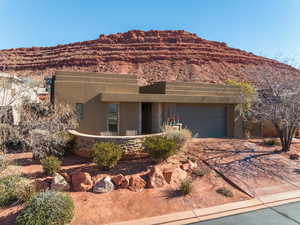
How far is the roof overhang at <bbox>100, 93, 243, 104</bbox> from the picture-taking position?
10.4 m

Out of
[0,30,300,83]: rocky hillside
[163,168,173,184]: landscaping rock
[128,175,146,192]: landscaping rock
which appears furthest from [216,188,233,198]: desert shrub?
[0,30,300,83]: rocky hillside

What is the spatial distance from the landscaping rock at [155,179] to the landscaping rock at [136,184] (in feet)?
0.77

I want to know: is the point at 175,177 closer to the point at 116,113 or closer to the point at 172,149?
the point at 172,149

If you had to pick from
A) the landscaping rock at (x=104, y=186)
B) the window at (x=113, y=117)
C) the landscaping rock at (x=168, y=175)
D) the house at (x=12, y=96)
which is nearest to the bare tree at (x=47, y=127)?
the house at (x=12, y=96)

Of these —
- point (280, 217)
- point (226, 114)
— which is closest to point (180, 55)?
point (226, 114)

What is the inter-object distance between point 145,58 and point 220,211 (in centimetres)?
4678

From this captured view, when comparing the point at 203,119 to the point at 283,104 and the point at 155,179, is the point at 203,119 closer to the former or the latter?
the point at 283,104

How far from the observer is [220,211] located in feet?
15.9

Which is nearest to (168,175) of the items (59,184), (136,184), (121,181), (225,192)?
(136,184)

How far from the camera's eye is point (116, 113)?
36.4 ft

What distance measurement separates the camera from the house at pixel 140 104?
10414 millimetres

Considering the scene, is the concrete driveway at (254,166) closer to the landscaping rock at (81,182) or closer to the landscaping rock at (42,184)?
the landscaping rock at (81,182)

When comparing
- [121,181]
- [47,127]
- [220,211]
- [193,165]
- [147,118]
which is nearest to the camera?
[220,211]

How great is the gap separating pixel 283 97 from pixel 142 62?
4111 cm
